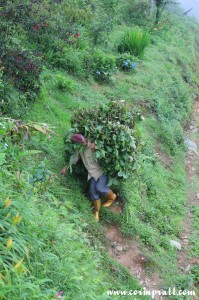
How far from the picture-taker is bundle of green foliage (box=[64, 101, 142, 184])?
4777 mm

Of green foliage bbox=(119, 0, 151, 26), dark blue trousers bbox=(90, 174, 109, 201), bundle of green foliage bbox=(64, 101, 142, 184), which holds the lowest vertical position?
green foliage bbox=(119, 0, 151, 26)

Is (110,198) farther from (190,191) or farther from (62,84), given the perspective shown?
(62,84)

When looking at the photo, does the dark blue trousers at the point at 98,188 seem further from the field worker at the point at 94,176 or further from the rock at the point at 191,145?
the rock at the point at 191,145

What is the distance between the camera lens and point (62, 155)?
5434 millimetres

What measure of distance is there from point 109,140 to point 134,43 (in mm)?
6945

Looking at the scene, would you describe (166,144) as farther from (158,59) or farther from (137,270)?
(158,59)

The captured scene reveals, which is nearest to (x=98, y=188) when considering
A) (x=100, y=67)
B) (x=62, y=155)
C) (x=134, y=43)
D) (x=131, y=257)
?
(x=62, y=155)

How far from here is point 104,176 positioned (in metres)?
4.93

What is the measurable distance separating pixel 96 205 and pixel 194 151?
15.3ft

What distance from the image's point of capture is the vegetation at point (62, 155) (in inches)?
108

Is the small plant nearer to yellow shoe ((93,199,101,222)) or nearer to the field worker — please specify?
the field worker

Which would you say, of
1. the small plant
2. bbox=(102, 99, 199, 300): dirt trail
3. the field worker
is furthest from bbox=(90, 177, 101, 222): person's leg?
the small plant

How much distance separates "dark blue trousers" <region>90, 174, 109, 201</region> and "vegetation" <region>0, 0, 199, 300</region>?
0.18 metres

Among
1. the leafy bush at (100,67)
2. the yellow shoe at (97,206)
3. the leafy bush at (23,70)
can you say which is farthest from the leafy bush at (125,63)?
the yellow shoe at (97,206)
